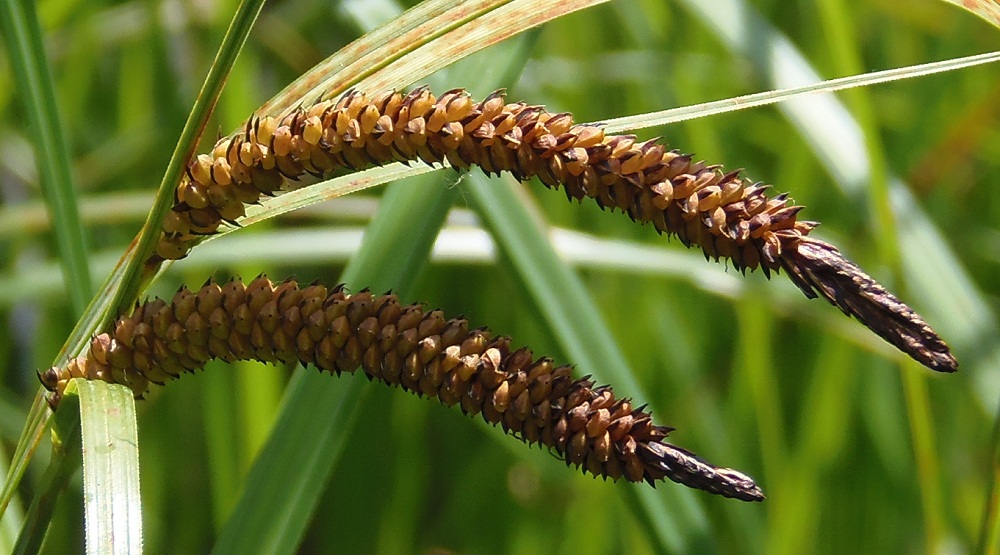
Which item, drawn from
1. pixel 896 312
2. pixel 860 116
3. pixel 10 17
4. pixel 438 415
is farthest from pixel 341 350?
pixel 438 415

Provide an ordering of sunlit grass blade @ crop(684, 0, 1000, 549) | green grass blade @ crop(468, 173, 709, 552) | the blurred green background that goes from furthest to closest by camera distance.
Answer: the blurred green background, sunlit grass blade @ crop(684, 0, 1000, 549), green grass blade @ crop(468, 173, 709, 552)

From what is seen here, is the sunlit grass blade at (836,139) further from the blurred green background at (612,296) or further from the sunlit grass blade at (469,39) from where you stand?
the sunlit grass blade at (469,39)

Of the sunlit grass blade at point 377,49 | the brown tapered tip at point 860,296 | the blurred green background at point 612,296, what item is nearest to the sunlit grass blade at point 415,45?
the sunlit grass blade at point 377,49

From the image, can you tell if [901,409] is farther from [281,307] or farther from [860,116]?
[281,307]

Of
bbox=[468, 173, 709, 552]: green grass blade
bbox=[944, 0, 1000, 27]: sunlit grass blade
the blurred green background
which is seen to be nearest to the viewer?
bbox=[944, 0, 1000, 27]: sunlit grass blade

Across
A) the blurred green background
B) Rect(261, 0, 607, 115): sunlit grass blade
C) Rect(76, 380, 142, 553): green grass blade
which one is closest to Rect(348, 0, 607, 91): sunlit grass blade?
Rect(261, 0, 607, 115): sunlit grass blade

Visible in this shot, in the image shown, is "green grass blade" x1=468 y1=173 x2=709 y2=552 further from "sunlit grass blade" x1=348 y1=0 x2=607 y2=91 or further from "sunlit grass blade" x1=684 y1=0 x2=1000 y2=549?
"sunlit grass blade" x1=684 y1=0 x2=1000 y2=549
